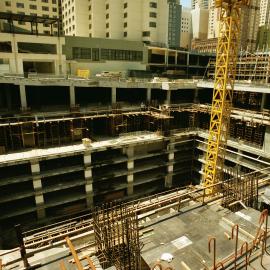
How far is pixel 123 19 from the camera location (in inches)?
2461

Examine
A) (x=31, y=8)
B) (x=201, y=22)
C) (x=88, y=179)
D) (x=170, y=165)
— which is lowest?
(x=170, y=165)

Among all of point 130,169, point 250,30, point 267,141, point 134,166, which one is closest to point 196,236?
point 130,169

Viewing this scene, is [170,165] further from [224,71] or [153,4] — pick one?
[153,4]

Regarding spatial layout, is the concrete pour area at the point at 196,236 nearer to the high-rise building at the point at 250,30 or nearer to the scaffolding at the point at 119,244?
Result: the scaffolding at the point at 119,244

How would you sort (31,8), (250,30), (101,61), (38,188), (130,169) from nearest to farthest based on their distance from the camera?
(38,188)
(130,169)
(101,61)
(31,8)
(250,30)

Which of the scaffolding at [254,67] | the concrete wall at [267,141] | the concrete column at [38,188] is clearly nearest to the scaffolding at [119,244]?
the concrete column at [38,188]

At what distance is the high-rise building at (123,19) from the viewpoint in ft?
201

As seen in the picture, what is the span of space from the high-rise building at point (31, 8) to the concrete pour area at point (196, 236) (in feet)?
223

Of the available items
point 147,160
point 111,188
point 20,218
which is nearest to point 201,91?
point 147,160

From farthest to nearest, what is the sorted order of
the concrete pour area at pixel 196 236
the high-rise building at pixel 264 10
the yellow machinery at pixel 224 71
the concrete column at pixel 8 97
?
the high-rise building at pixel 264 10 → the concrete column at pixel 8 97 → the yellow machinery at pixel 224 71 → the concrete pour area at pixel 196 236

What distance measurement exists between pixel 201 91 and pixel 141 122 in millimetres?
16857

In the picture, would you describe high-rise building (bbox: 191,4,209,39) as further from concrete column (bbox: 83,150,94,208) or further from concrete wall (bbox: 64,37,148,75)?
concrete column (bbox: 83,150,94,208)

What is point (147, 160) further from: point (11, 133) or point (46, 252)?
point (46, 252)

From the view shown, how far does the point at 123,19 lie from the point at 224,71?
43602 mm
